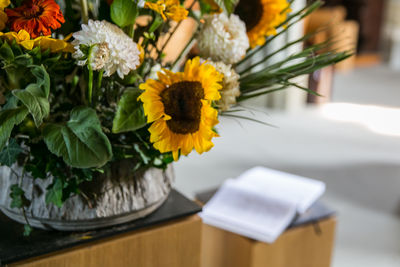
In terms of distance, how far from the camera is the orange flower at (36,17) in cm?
48

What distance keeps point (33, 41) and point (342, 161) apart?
8.52 ft

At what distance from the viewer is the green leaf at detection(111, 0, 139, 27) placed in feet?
1.68

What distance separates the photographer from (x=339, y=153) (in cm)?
300

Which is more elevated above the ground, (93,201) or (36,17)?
(36,17)

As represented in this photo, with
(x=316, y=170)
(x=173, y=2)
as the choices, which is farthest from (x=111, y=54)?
(x=316, y=170)

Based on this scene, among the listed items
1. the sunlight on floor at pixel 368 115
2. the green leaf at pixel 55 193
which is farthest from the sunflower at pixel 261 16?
the sunlight on floor at pixel 368 115

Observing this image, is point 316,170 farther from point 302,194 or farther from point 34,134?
point 34,134

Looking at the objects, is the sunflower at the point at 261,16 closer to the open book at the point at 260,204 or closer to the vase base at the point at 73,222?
the vase base at the point at 73,222

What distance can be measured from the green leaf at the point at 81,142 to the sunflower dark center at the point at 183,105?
0.25ft

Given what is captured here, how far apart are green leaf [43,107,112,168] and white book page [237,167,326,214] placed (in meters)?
0.69

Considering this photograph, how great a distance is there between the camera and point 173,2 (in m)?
0.54

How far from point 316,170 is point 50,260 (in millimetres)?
2270

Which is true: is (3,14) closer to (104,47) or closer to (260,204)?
(104,47)

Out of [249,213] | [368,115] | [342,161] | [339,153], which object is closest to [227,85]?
[249,213]
